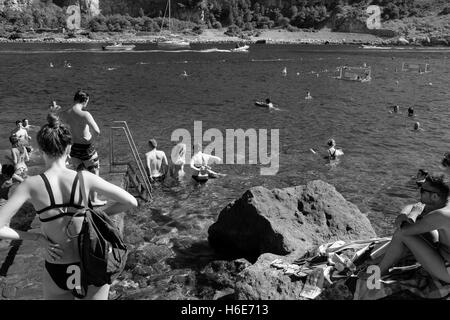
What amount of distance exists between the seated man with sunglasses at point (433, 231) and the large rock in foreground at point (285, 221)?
354 centimetres

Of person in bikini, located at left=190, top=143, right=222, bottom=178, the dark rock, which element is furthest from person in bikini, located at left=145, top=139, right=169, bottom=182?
the dark rock

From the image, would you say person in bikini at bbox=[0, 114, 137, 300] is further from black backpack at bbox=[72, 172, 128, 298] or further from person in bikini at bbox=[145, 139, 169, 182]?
person in bikini at bbox=[145, 139, 169, 182]

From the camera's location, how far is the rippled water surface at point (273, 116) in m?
16.5

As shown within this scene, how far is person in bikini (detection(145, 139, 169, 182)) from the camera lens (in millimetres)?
16062

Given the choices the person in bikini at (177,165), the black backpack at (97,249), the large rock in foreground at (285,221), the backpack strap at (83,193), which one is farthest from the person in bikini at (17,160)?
the backpack strap at (83,193)

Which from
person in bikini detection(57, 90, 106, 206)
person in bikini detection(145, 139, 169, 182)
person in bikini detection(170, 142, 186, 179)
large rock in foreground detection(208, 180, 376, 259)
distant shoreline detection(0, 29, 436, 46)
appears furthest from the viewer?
distant shoreline detection(0, 29, 436, 46)

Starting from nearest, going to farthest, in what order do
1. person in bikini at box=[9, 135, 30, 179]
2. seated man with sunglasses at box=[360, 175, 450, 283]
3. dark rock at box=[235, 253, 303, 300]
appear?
1. seated man with sunglasses at box=[360, 175, 450, 283]
2. dark rock at box=[235, 253, 303, 300]
3. person in bikini at box=[9, 135, 30, 179]

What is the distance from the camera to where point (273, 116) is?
110 ft

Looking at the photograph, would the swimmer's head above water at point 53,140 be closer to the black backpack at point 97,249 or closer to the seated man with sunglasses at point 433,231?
the black backpack at point 97,249

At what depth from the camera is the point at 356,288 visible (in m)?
7.14

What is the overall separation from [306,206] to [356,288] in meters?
4.27

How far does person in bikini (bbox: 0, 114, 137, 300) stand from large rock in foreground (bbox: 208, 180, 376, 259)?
595cm
